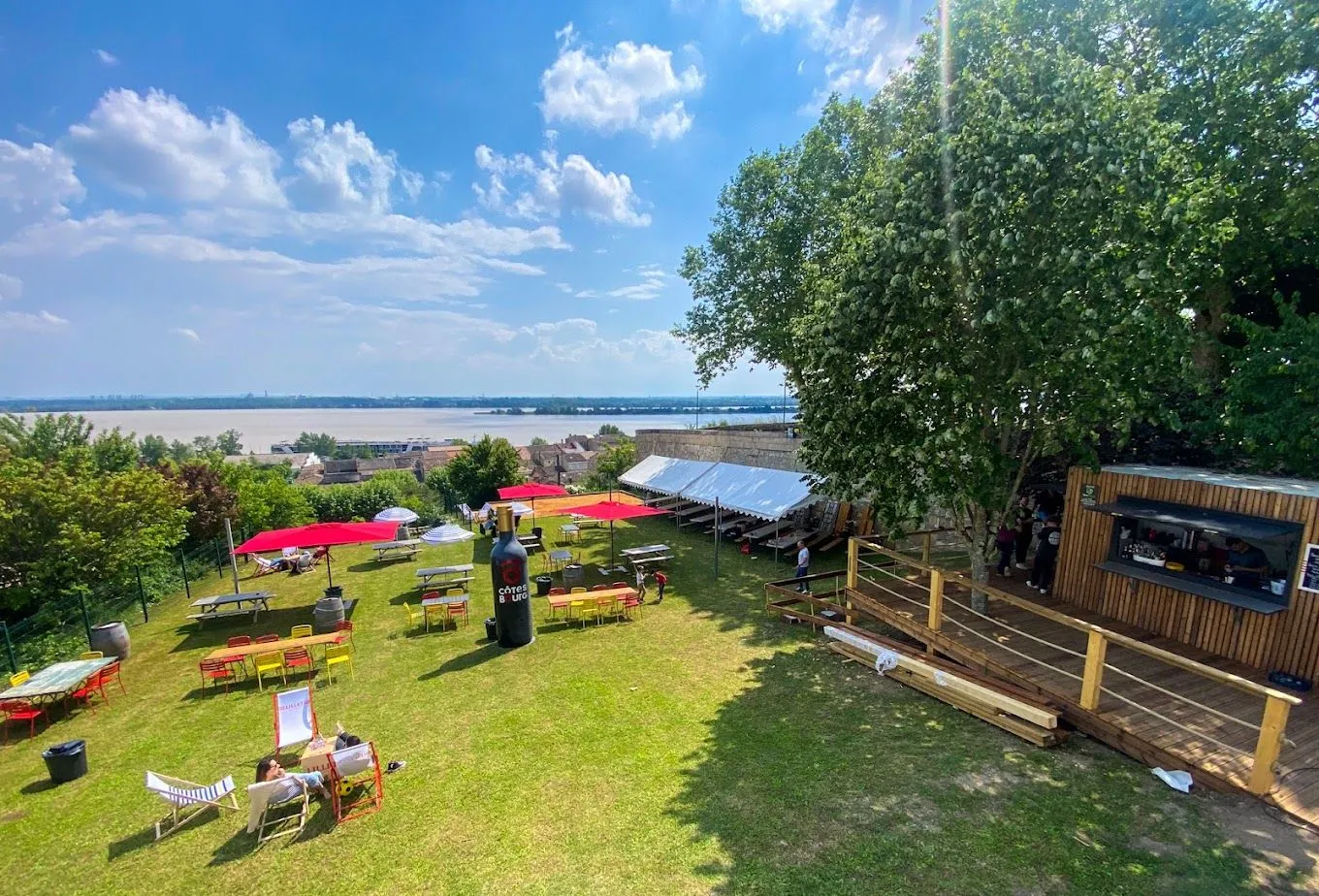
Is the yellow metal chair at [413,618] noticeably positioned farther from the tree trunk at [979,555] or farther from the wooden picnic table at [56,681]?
the tree trunk at [979,555]

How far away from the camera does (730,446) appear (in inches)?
932

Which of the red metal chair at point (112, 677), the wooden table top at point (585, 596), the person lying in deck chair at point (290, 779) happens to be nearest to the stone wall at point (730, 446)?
the wooden table top at point (585, 596)

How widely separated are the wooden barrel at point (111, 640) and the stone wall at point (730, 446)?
17.5 metres

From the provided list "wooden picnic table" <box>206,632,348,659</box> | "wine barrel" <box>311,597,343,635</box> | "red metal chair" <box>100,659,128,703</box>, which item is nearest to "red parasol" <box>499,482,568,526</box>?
"wine barrel" <box>311,597,343,635</box>

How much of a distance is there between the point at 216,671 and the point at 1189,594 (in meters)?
16.3

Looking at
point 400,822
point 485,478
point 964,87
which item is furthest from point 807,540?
point 485,478

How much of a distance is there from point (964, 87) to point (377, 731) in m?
13.3

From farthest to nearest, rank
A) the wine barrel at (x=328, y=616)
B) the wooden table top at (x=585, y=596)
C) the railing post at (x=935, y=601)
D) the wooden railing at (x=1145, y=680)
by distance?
the wine barrel at (x=328, y=616) < the wooden table top at (x=585, y=596) < the railing post at (x=935, y=601) < the wooden railing at (x=1145, y=680)

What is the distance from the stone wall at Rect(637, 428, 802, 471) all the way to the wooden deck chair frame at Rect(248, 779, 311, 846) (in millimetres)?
15294

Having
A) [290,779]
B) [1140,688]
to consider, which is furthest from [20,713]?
[1140,688]

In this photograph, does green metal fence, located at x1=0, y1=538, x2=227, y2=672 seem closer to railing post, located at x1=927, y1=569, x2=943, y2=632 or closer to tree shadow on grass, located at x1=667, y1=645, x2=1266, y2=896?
tree shadow on grass, located at x1=667, y1=645, x2=1266, y2=896

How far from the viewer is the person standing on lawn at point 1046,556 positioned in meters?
11.1

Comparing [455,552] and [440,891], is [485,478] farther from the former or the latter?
[440,891]

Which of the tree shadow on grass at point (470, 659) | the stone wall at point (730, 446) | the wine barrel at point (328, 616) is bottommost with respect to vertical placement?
the tree shadow on grass at point (470, 659)
